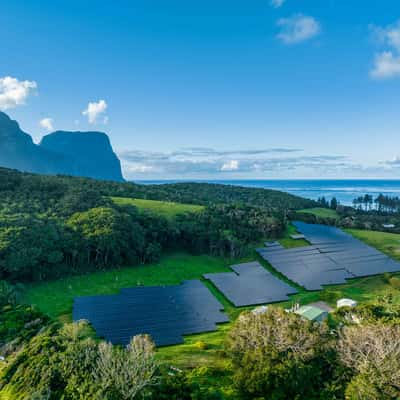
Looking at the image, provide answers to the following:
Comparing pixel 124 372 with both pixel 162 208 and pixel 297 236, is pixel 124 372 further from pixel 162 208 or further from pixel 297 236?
pixel 297 236

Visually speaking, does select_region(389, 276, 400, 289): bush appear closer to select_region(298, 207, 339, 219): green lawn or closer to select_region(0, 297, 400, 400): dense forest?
select_region(0, 297, 400, 400): dense forest

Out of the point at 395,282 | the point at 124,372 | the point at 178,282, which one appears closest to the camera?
the point at 124,372

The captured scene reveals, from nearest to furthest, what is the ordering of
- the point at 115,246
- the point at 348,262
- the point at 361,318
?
the point at 361,318 → the point at 115,246 → the point at 348,262

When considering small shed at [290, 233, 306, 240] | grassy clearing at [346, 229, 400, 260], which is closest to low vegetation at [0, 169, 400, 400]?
grassy clearing at [346, 229, 400, 260]

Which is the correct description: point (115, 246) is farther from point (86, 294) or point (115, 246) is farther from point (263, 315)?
point (263, 315)

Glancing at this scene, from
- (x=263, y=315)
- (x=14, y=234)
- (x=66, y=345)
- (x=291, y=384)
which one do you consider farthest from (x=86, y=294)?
(x=291, y=384)

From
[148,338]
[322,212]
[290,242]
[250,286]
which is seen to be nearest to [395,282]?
[290,242]
